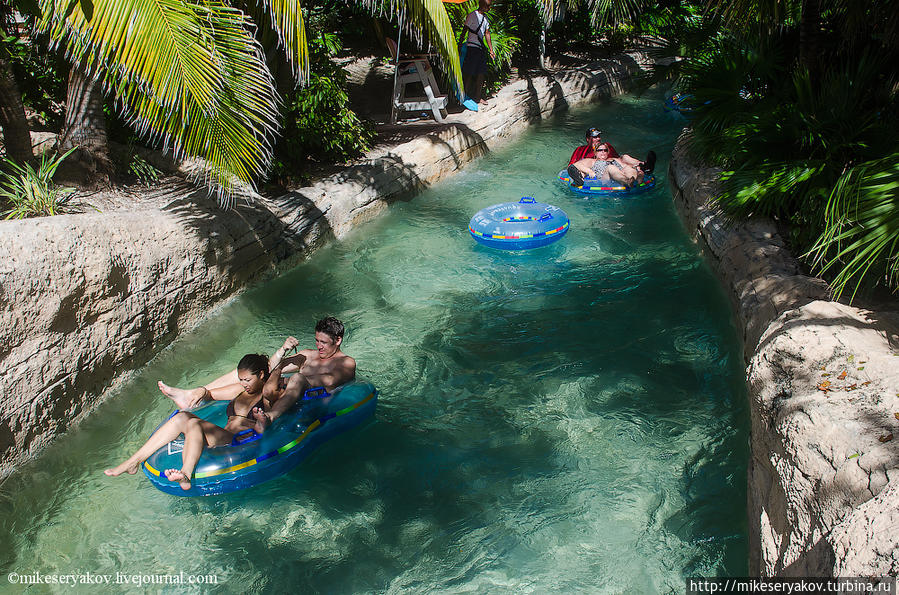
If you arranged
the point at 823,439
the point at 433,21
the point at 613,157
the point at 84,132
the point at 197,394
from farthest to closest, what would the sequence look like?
1. the point at 613,157
2. the point at 84,132
3. the point at 433,21
4. the point at 197,394
5. the point at 823,439

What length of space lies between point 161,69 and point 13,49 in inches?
199

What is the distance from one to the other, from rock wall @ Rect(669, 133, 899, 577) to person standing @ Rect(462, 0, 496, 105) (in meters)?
8.53

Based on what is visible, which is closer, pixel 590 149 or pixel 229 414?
pixel 229 414

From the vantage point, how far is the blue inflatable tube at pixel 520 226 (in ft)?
27.9

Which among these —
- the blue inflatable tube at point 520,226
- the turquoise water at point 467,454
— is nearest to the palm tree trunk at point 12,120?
the turquoise water at point 467,454

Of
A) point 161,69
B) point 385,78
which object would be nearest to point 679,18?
point 385,78

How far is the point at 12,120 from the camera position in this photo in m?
7.00

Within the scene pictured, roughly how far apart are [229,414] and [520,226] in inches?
176

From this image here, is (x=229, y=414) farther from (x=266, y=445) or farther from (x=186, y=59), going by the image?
(x=186, y=59)

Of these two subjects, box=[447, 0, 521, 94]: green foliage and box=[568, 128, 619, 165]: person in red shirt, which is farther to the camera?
box=[447, 0, 521, 94]: green foliage

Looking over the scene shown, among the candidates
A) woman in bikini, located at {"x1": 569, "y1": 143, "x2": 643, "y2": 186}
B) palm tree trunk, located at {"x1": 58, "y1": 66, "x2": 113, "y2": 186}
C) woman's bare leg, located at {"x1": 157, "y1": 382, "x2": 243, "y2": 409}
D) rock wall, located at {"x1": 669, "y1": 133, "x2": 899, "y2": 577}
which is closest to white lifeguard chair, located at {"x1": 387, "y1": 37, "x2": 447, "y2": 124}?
woman in bikini, located at {"x1": 569, "y1": 143, "x2": 643, "y2": 186}

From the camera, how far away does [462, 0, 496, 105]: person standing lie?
1223cm

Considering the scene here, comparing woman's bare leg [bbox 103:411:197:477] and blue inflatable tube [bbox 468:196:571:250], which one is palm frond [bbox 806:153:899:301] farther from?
woman's bare leg [bbox 103:411:197:477]

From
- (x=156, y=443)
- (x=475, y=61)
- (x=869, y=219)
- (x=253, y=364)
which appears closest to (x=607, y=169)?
(x=475, y=61)
